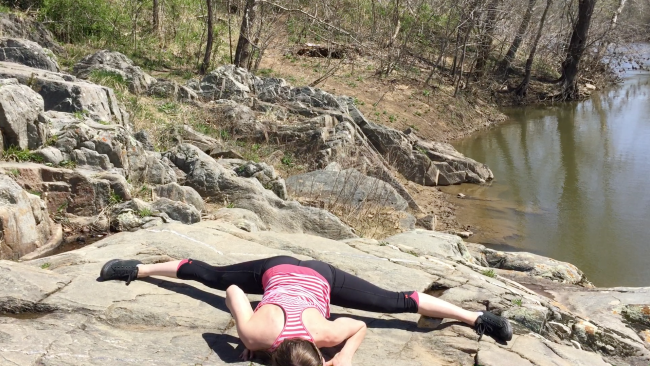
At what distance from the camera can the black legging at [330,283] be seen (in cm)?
404

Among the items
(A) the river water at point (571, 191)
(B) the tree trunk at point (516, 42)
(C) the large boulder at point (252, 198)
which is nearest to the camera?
(C) the large boulder at point (252, 198)

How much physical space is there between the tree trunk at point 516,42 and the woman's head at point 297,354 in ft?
65.8

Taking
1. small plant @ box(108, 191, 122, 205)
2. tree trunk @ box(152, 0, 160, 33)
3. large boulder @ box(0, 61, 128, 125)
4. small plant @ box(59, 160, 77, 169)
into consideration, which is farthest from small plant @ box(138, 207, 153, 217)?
tree trunk @ box(152, 0, 160, 33)

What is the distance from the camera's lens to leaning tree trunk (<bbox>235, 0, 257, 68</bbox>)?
15.4 metres

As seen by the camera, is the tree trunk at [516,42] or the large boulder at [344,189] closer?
the large boulder at [344,189]

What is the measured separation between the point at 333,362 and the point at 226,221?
3.16 meters

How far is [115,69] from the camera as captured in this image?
11.9m

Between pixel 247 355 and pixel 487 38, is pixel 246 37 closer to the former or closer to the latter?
pixel 487 38

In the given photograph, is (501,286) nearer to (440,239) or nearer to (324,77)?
(440,239)

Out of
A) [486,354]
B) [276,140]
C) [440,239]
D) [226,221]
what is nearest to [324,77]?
[276,140]

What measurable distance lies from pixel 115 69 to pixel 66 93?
13.5 feet

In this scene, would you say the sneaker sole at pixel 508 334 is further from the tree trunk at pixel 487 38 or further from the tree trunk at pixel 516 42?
the tree trunk at pixel 516 42

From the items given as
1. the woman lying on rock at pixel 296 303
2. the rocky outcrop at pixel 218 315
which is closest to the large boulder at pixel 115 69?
the rocky outcrop at pixel 218 315

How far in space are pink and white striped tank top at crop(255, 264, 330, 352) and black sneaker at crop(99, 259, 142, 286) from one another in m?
0.89
